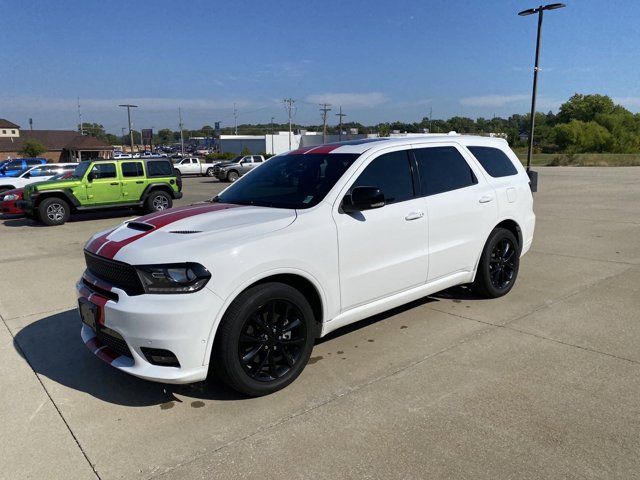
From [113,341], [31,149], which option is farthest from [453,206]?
[31,149]

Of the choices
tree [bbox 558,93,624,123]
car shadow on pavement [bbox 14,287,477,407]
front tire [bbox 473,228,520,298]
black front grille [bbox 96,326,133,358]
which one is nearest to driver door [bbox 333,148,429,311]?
car shadow on pavement [bbox 14,287,477,407]

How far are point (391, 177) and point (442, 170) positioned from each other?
0.75 m

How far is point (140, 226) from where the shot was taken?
3.59m

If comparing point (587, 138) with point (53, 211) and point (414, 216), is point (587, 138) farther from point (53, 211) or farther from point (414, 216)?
point (414, 216)

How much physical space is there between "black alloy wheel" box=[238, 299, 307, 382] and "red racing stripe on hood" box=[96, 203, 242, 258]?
3.18 ft

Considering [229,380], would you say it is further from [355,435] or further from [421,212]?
[421,212]

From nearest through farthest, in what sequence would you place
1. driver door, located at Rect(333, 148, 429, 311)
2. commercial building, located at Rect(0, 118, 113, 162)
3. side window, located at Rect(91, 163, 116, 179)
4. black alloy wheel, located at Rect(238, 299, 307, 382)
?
black alloy wheel, located at Rect(238, 299, 307, 382) < driver door, located at Rect(333, 148, 429, 311) < side window, located at Rect(91, 163, 116, 179) < commercial building, located at Rect(0, 118, 113, 162)

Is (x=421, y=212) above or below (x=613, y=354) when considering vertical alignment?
above

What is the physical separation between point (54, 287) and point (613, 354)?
6364mm

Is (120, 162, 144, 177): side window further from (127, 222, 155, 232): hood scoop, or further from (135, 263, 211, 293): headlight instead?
(135, 263, 211, 293): headlight

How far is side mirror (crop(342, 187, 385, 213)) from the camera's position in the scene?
3.64 meters

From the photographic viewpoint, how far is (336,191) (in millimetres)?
3809

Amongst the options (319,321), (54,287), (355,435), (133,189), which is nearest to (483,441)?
(355,435)

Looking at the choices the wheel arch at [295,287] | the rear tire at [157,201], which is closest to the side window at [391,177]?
the wheel arch at [295,287]
